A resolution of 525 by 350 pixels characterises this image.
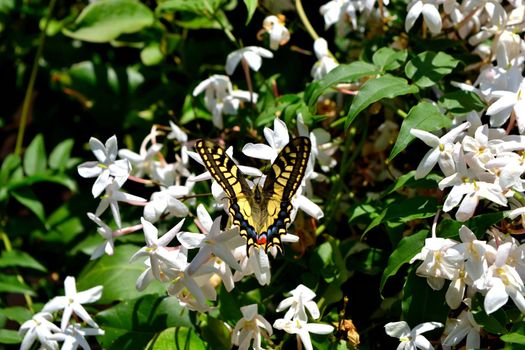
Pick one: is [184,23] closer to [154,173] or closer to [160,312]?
[154,173]

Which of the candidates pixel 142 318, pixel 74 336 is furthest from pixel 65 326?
pixel 142 318

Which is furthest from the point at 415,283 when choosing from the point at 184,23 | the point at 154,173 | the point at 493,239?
the point at 184,23

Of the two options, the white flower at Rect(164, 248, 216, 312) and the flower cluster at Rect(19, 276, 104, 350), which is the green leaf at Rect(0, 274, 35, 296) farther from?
the white flower at Rect(164, 248, 216, 312)

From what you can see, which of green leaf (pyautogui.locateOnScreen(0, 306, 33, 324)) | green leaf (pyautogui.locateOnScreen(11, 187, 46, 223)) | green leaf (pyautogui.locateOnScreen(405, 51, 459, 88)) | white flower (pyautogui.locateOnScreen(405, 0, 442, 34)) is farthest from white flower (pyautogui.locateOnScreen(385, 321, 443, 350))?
green leaf (pyautogui.locateOnScreen(11, 187, 46, 223))

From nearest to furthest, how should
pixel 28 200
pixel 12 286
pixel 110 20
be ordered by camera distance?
pixel 12 286 → pixel 28 200 → pixel 110 20

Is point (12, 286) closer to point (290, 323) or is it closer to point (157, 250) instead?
point (157, 250)

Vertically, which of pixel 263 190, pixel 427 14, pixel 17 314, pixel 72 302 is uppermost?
pixel 427 14
